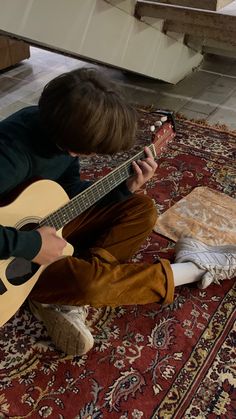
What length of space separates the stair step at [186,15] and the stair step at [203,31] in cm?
9

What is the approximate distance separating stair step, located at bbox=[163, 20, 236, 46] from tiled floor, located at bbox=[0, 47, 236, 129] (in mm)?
351

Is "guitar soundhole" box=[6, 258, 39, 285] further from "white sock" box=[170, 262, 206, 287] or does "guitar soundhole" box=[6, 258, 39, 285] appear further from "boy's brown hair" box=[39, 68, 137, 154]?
"white sock" box=[170, 262, 206, 287]

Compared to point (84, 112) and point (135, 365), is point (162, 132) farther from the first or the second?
point (135, 365)

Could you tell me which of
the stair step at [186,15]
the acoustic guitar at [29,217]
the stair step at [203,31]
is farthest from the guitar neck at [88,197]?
the stair step at [203,31]

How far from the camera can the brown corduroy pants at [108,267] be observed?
3.74 feet

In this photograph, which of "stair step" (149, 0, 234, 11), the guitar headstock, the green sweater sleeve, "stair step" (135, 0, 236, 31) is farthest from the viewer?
"stair step" (135, 0, 236, 31)

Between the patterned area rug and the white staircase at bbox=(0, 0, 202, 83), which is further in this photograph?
the white staircase at bbox=(0, 0, 202, 83)

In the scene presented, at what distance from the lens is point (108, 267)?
1.19m

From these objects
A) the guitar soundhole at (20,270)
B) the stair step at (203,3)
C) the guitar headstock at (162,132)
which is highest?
the stair step at (203,3)

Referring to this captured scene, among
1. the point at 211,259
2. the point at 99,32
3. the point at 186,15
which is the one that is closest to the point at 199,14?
the point at 186,15

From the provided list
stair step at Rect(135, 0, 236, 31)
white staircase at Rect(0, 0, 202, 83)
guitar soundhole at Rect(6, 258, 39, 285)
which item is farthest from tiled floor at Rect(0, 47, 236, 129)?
guitar soundhole at Rect(6, 258, 39, 285)

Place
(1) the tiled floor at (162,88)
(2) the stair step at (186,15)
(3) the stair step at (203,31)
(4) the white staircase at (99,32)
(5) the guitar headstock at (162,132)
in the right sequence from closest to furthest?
(5) the guitar headstock at (162,132), (4) the white staircase at (99,32), (2) the stair step at (186,15), (3) the stair step at (203,31), (1) the tiled floor at (162,88)

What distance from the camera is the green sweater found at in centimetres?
98

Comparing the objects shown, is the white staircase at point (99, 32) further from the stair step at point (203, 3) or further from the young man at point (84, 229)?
the young man at point (84, 229)
